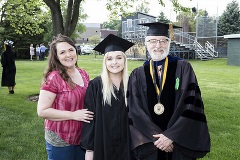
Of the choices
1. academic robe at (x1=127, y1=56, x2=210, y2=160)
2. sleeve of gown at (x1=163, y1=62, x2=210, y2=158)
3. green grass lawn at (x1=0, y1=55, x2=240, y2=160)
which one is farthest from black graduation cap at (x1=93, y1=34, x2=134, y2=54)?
green grass lawn at (x1=0, y1=55, x2=240, y2=160)

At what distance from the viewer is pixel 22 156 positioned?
486 centimetres

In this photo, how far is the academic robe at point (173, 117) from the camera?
273 centimetres

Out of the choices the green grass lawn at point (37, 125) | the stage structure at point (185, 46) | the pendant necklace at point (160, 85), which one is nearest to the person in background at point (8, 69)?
the green grass lawn at point (37, 125)

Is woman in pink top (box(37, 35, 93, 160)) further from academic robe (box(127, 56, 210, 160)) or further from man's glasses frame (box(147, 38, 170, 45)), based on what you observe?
man's glasses frame (box(147, 38, 170, 45))

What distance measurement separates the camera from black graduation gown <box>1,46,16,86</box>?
1041cm

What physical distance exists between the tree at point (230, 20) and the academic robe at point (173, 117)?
34620mm

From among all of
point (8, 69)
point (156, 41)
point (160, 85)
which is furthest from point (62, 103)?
point (8, 69)

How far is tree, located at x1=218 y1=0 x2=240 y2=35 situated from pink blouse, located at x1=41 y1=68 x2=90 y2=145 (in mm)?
34898

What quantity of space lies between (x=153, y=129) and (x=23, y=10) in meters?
10.5

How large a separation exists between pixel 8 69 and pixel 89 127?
337 inches

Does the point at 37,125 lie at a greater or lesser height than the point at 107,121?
lesser

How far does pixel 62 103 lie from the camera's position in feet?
9.37

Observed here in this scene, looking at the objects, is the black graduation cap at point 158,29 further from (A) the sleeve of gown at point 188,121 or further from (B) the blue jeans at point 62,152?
(B) the blue jeans at point 62,152

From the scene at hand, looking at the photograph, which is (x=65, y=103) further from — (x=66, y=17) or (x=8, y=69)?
(x=8, y=69)
